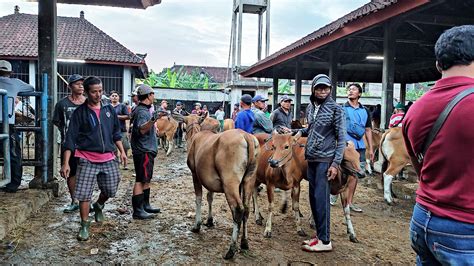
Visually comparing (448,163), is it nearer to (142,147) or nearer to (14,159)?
(142,147)

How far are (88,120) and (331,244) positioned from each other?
10.3ft

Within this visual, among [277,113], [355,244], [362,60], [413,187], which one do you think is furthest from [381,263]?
[362,60]

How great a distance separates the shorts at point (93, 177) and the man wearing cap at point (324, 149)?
2313 millimetres

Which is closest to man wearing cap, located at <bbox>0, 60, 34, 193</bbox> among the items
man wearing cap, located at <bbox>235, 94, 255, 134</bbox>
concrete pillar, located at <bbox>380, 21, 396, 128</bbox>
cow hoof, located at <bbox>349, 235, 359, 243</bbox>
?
man wearing cap, located at <bbox>235, 94, 255, 134</bbox>

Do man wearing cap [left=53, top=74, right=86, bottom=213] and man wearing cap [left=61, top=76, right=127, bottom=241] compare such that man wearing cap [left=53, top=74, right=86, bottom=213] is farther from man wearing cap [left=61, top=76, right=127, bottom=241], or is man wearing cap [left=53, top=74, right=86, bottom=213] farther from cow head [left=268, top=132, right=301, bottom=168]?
cow head [left=268, top=132, right=301, bottom=168]

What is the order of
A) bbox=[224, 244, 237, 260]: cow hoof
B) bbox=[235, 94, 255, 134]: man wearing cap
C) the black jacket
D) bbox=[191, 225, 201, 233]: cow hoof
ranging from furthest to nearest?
bbox=[235, 94, 255, 134]: man wearing cap → bbox=[191, 225, 201, 233]: cow hoof → the black jacket → bbox=[224, 244, 237, 260]: cow hoof

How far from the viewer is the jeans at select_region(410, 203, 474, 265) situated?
1718mm

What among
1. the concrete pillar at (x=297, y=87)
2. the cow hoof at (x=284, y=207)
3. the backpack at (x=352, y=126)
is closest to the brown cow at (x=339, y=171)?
the cow hoof at (x=284, y=207)

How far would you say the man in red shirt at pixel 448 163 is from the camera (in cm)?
171

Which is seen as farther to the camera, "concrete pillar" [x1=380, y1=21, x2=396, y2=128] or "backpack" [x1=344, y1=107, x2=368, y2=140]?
"concrete pillar" [x1=380, y1=21, x2=396, y2=128]

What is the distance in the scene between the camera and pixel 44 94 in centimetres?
620

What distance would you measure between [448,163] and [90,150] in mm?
3790

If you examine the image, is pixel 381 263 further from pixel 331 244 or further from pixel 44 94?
pixel 44 94

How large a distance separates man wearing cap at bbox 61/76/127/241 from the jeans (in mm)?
3589
